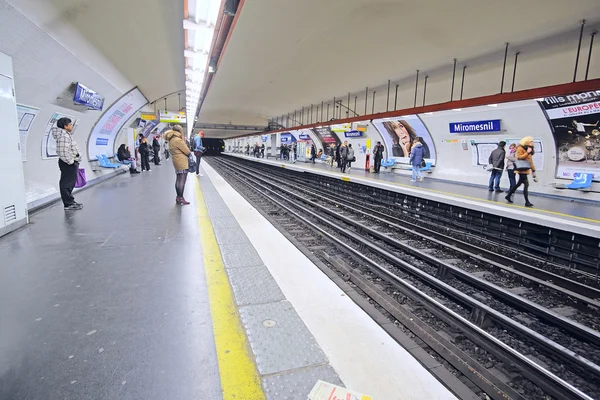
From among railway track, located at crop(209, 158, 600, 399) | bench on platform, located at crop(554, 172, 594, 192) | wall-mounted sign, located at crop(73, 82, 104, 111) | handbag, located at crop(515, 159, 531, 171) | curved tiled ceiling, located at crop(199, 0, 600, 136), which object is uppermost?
curved tiled ceiling, located at crop(199, 0, 600, 136)

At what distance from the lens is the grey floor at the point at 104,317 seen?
1.67 m

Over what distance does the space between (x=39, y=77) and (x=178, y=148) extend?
106 inches

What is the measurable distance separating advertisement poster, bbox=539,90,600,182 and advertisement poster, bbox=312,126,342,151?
582 inches

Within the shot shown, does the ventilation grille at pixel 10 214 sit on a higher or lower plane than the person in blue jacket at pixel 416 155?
lower

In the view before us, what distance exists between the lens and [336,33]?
720 cm

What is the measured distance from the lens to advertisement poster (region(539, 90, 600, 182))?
29.9 feet

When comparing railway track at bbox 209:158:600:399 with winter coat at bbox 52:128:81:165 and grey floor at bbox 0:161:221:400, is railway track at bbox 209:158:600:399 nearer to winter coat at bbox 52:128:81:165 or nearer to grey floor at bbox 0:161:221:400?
grey floor at bbox 0:161:221:400

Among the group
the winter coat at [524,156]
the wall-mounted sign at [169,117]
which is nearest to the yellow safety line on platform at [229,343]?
the winter coat at [524,156]

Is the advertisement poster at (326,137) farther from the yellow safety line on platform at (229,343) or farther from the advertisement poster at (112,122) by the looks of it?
the yellow safety line on platform at (229,343)

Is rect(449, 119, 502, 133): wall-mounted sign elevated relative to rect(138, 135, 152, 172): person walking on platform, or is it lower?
elevated

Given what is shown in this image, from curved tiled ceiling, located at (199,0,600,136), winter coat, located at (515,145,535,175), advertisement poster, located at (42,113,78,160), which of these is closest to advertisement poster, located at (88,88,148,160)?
advertisement poster, located at (42,113,78,160)

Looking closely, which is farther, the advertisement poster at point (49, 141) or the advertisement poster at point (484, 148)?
the advertisement poster at point (484, 148)

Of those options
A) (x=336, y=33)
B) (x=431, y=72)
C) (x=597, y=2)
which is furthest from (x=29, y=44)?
(x=431, y=72)

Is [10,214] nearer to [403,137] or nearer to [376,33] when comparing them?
[376,33]
